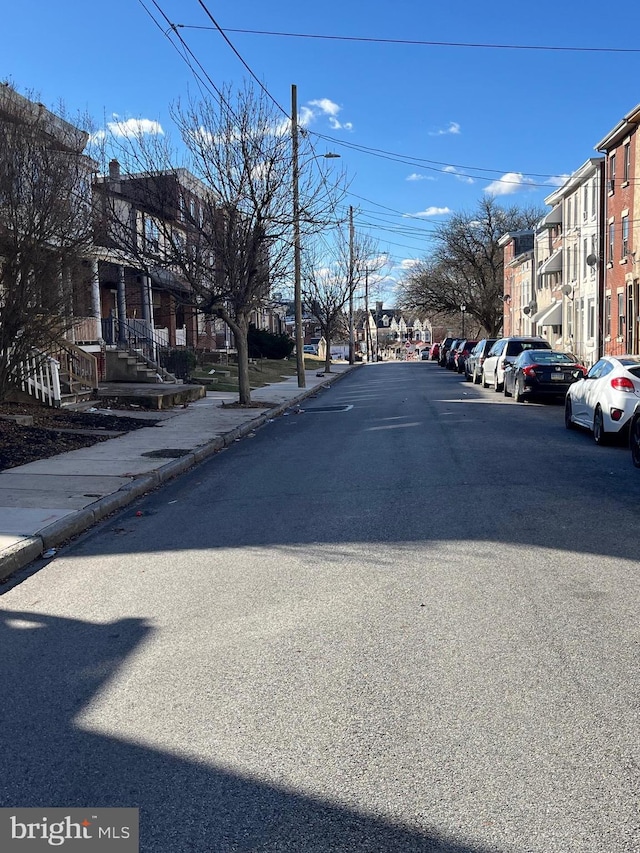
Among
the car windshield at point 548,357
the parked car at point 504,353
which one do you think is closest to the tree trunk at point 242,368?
the car windshield at point 548,357

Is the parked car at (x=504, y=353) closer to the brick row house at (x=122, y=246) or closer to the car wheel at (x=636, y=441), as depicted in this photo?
the brick row house at (x=122, y=246)

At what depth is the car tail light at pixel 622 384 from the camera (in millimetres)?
12074

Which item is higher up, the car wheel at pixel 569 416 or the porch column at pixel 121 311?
the porch column at pixel 121 311

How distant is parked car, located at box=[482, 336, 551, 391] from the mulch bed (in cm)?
1265

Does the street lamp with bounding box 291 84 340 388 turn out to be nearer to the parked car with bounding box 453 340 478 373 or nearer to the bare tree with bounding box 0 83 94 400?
the bare tree with bounding box 0 83 94 400

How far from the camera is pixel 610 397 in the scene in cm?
1241

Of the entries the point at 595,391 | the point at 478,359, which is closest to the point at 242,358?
the point at 595,391

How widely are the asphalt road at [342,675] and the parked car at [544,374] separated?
458 inches

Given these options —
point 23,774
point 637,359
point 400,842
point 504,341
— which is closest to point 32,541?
point 23,774

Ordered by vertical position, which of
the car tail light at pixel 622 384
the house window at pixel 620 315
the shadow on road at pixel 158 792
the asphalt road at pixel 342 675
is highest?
the house window at pixel 620 315

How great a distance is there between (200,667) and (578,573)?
304 cm

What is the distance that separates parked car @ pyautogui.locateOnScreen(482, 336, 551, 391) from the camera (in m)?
25.1

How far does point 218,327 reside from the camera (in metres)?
45.8

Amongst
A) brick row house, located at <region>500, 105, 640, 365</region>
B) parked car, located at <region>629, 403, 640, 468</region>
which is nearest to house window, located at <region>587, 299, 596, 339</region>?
brick row house, located at <region>500, 105, 640, 365</region>
